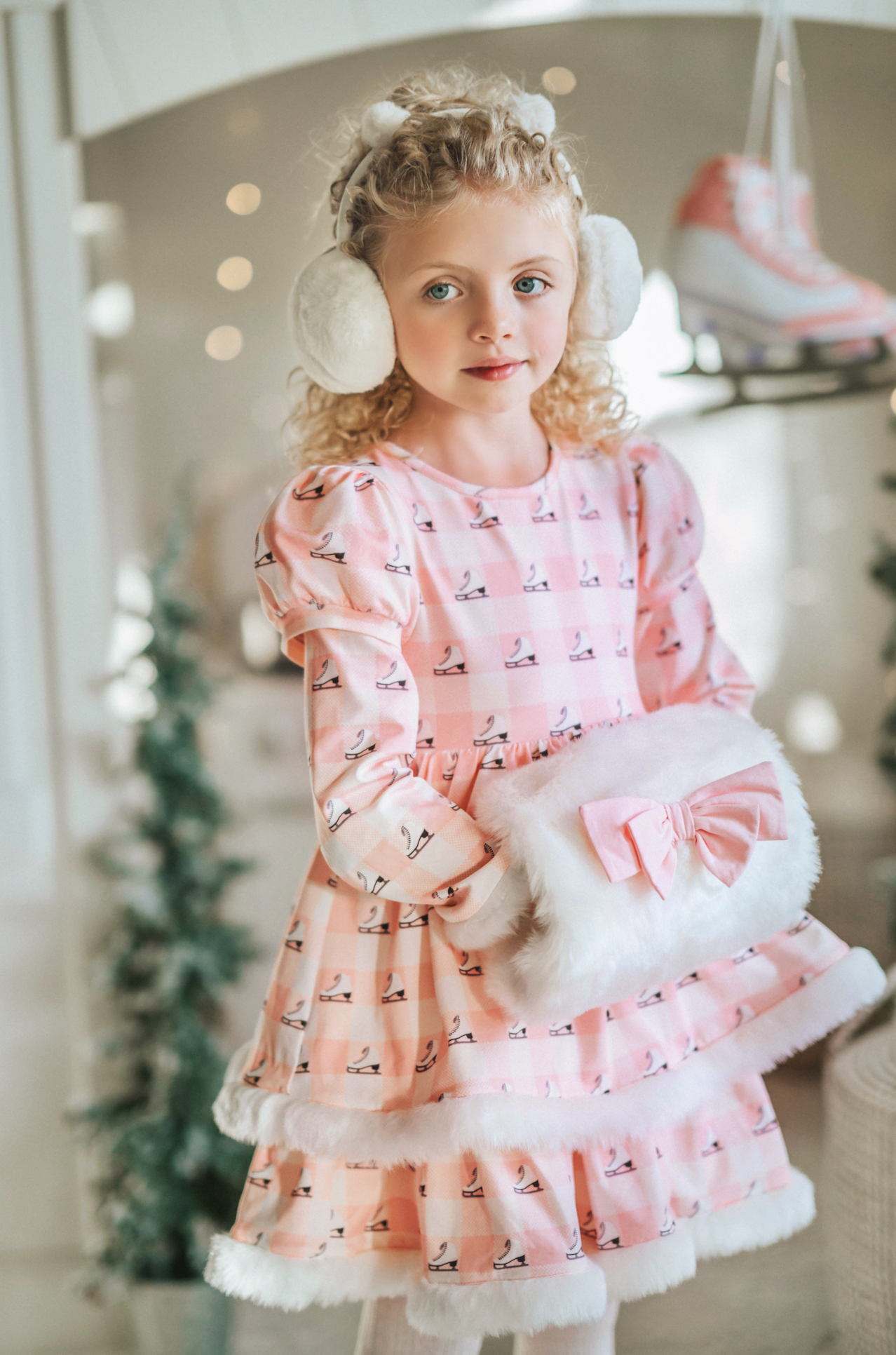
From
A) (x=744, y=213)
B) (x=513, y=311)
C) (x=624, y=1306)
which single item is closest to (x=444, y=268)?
(x=513, y=311)

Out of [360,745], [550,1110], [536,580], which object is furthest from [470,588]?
[550,1110]

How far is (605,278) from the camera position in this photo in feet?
2.75

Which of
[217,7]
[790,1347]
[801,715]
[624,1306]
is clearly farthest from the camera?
[801,715]

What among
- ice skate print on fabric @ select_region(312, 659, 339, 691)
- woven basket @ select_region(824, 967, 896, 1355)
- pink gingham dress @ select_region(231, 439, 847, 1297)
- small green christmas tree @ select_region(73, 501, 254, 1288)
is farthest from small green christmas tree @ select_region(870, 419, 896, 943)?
A: ice skate print on fabric @ select_region(312, 659, 339, 691)

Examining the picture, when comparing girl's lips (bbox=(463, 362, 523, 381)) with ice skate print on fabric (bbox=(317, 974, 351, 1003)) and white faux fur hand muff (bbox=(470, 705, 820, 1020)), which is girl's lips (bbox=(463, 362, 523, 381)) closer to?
white faux fur hand muff (bbox=(470, 705, 820, 1020))

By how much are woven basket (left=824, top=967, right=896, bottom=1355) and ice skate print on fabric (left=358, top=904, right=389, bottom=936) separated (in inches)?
29.1

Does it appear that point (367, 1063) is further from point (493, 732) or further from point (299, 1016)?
point (493, 732)

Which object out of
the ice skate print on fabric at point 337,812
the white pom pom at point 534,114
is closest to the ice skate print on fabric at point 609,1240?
the ice skate print on fabric at point 337,812

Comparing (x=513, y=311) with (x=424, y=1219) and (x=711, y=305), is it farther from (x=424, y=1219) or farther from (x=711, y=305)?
(x=711, y=305)

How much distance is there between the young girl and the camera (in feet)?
2.47

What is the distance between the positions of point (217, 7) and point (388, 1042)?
1.33 meters

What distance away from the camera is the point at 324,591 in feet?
2.53

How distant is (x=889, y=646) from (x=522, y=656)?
160cm

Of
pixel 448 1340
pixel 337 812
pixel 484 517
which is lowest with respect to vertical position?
pixel 448 1340
